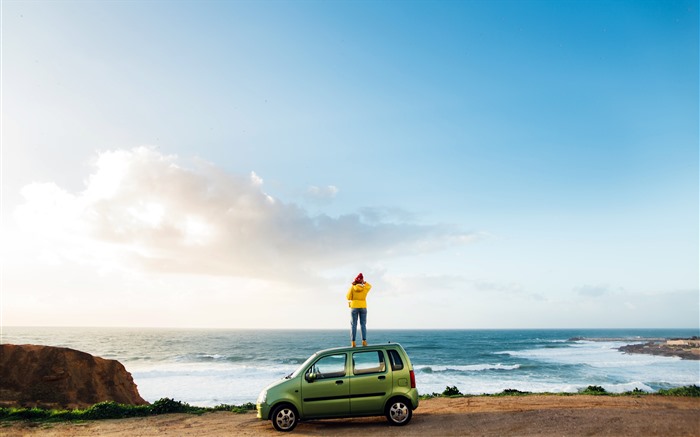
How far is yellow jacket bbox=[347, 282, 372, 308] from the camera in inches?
481

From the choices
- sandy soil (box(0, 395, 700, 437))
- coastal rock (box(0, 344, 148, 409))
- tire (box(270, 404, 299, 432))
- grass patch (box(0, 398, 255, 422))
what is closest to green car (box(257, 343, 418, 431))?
tire (box(270, 404, 299, 432))

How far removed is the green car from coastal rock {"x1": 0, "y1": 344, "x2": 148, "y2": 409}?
531 inches

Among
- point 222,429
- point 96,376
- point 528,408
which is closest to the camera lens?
point 222,429

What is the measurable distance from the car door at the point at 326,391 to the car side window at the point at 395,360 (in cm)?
117

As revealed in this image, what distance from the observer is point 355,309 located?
12.3m

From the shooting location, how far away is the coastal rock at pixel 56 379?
17.8 m

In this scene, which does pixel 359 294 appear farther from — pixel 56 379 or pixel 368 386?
pixel 56 379

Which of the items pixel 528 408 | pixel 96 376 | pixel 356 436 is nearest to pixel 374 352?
pixel 356 436

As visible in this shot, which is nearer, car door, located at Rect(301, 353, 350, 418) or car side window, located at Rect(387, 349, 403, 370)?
car door, located at Rect(301, 353, 350, 418)

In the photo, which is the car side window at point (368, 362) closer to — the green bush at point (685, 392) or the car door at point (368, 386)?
the car door at point (368, 386)

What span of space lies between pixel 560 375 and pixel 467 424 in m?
38.2

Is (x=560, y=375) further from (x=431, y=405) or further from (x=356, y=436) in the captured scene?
(x=356, y=436)

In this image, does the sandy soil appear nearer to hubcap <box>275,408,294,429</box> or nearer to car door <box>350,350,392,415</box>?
hubcap <box>275,408,294,429</box>

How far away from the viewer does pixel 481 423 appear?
34.5 feet
